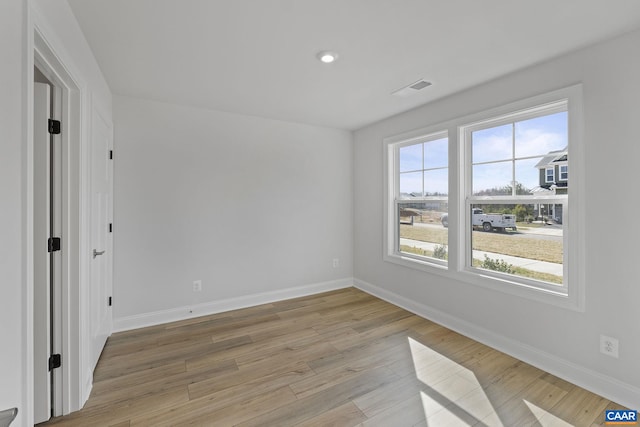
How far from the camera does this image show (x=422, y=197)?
3.65 meters

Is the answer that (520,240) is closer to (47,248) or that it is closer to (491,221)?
(491,221)

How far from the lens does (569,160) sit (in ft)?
7.26

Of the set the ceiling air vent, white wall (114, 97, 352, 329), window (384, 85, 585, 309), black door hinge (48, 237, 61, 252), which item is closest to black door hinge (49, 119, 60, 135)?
black door hinge (48, 237, 61, 252)

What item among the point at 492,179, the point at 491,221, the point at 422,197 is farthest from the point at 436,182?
the point at 491,221

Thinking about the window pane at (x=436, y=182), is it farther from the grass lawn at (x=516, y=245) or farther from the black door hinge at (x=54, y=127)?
the black door hinge at (x=54, y=127)

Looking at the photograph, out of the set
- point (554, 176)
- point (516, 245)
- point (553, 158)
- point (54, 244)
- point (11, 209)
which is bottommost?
point (516, 245)

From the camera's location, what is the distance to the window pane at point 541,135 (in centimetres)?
236

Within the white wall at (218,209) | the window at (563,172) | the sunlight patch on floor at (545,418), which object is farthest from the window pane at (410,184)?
the sunlight patch on floor at (545,418)

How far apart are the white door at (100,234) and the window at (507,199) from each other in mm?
3208

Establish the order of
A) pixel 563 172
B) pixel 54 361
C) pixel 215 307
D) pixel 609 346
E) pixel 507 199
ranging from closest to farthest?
pixel 54 361
pixel 609 346
pixel 563 172
pixel 507 199
pixel 215 307

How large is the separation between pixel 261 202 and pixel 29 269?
277cm

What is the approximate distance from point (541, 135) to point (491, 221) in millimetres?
869

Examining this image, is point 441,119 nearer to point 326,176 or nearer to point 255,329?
point 326,176

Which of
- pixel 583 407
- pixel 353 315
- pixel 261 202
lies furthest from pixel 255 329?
pixel 583 407
